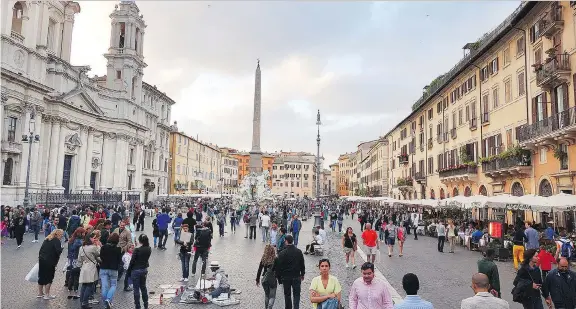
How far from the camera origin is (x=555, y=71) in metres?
18.2

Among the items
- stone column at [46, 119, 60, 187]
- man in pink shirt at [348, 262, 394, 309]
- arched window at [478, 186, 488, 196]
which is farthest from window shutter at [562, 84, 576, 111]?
stone column at [46, 119, 60, 187]

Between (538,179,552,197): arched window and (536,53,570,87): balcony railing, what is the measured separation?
4.67 m

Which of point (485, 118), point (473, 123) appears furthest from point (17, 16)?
point (485, 118)

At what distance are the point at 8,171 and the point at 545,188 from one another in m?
36.7

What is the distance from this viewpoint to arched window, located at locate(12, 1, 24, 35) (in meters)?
34.8

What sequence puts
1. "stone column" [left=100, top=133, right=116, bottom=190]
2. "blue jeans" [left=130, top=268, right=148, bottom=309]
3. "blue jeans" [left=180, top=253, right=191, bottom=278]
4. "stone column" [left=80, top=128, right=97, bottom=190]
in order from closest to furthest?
"blue jeans" [left=130, top=268, right=148, bottom=309], "blue jeans" [left=180, top=253, right=191, bottom=278], "stone column" [left=80, top=128, right=97, bottom=190], "stone column" [left=100, top=133, right=116, bottom=190]

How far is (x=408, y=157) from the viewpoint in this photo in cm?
4666

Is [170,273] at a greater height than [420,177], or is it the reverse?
[420,177]

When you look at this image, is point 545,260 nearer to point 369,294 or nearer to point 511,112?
point 369,294

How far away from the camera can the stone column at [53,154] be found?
38.6 metres

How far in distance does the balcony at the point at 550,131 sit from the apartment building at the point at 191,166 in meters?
58.9

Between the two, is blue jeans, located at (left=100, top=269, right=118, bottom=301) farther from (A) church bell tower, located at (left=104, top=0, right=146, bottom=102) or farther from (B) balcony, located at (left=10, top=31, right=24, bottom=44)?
(A) church bell tower, located at (left=104, top=0, right=146, bottom=102)

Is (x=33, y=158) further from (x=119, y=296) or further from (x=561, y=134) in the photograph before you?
(x=561, y=134)

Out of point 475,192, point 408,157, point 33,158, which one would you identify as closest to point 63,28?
point 33,158
